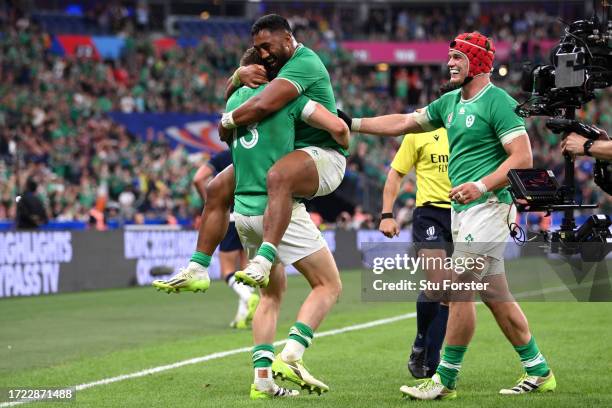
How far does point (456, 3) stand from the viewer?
173 feet

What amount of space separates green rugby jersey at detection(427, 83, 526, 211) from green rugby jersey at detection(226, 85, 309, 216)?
1.19 metres

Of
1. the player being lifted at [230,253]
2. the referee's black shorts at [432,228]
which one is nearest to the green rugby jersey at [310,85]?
the referee's black shorts at [432,228]

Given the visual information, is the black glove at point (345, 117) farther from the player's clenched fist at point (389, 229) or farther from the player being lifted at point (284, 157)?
the player's clenched fist at point (389, 229)

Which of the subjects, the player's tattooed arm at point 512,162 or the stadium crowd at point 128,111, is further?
the stadium crowd at point 128,111

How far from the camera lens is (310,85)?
745 cm

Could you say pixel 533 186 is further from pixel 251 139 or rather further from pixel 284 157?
pixel 251 139

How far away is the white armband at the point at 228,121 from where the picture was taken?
7406 millimetres

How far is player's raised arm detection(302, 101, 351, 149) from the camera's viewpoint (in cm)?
730

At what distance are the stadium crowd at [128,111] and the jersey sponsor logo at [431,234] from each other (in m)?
10.7

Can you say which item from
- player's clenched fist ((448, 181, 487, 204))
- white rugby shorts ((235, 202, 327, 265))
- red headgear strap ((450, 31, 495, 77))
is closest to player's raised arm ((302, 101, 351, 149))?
white rugby shorts ((235, 202, 327, 265))

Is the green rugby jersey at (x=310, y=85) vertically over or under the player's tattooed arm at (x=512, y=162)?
over

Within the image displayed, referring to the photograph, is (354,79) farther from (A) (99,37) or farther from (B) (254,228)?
(B) (254,228)

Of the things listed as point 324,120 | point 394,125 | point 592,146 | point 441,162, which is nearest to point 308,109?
point 324,120

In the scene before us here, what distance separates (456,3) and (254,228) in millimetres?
46865
